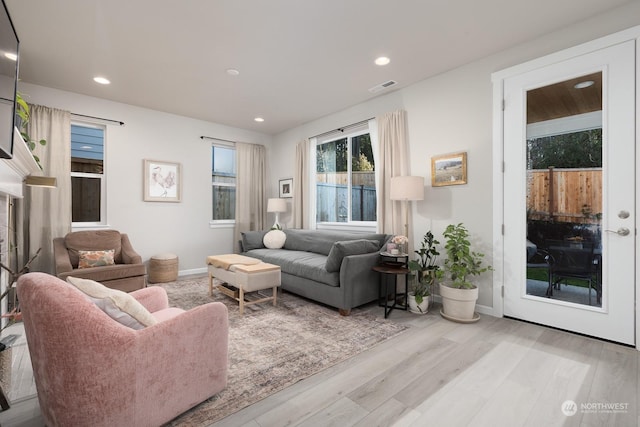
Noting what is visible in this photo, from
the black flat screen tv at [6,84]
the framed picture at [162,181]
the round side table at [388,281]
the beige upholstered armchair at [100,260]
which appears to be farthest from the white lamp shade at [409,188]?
the framed picture at [162,181]

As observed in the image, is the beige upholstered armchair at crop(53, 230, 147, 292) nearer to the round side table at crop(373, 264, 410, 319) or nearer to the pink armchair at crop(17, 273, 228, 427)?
the pink armchair at crop(17, 273, 228, 427)

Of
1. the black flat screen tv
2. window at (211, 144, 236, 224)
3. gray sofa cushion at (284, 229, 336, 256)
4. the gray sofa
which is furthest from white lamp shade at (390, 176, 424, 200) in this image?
window at (211, 144, 236, 224)

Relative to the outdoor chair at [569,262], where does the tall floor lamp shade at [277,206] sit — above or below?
above

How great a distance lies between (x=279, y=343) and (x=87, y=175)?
4.04 metres

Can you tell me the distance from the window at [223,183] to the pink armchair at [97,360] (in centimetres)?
427

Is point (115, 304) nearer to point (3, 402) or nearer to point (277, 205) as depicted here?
point (3, 402)

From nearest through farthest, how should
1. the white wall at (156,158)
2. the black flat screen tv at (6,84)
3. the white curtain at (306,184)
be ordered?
the black flat screen tv at (6,84), the white wall at (156,158), the white curtain at (306,184)

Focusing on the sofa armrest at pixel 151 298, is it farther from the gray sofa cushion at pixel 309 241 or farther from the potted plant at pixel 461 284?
the potted plant at pixel 461 284

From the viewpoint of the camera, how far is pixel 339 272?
3092 millimetres

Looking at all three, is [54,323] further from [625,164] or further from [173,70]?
[625,164]

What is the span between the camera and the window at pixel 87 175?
13.9 ft

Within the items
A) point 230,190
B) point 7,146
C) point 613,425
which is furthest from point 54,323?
point 230,190

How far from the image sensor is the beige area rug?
171 cm

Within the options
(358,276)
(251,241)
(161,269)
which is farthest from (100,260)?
(358,276)
